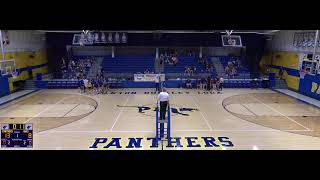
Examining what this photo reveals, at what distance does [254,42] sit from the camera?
27.3 m

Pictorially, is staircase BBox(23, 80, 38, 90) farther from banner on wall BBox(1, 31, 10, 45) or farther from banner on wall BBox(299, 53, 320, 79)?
banner on wall BBox(299, 53, 320, 79)

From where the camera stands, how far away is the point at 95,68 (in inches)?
1078

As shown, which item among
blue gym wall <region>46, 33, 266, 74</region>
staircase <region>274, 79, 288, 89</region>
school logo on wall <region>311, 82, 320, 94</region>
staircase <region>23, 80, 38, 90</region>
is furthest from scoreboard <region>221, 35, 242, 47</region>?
staircase <region>23, 80, 38, 90</region>

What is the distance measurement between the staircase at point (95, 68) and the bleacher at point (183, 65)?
705cm

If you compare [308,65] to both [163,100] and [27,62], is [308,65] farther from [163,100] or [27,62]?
[27,62]

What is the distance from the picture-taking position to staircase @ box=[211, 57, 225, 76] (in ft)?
88.3

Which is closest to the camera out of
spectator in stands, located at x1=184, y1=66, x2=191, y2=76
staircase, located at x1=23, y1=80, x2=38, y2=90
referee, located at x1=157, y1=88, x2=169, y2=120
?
referee, located at x1=157, y1=88, x2=169, y2=120

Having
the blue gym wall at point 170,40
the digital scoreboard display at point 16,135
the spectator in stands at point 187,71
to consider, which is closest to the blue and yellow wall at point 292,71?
the blue gym wall at point 170,40

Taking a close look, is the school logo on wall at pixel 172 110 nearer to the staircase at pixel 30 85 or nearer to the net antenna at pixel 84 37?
the net antenna at pixel 84 37

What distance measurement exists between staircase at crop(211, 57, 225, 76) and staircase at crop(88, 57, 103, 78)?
40.2 feet

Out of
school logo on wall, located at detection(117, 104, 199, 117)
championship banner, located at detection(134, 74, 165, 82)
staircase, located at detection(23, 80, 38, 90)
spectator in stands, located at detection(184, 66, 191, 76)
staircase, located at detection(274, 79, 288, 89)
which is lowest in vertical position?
school logo on wall, located at detection(117, 104, 199, 117)

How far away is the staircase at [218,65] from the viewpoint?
2690cm

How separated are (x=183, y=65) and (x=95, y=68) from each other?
9.28 m
